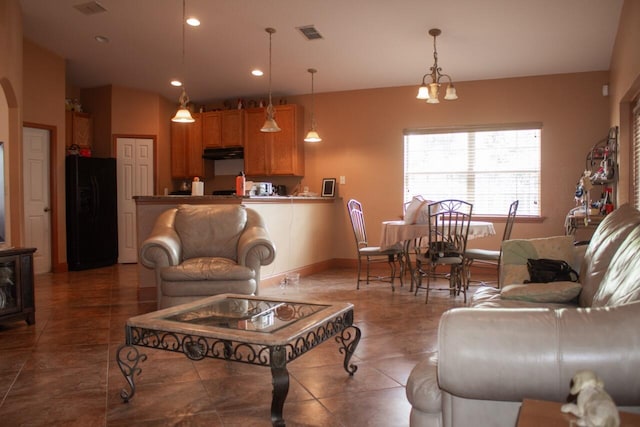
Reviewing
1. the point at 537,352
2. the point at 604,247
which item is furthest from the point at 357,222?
the point at 537,352

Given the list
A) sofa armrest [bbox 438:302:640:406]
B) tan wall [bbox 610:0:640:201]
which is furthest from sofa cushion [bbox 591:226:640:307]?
tan wall [bbox 610:0:640:201]

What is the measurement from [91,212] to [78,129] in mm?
1267

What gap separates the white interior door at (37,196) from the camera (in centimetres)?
609

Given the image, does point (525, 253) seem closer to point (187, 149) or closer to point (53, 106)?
point (53, 106)

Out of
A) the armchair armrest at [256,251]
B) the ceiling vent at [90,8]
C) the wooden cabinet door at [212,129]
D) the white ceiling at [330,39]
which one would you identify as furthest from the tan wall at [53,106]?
the armchair armrest at [256,251]

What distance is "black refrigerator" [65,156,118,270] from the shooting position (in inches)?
258

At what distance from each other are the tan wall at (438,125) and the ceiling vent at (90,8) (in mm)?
3363

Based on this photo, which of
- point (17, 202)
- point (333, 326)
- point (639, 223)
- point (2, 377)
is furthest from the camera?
point (17, 202)

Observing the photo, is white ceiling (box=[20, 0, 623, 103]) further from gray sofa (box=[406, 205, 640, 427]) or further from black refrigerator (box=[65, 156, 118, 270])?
gray sofa (box=[406, 205, 640, 427])

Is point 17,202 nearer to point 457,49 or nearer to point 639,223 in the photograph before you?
point 457,49

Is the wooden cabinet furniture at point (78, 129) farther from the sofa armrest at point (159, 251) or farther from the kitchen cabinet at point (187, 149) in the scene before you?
the sofa armrest at point (159, 251)

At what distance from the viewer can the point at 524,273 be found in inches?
114

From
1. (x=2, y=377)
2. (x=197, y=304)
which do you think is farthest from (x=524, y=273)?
(x=2, y=377)

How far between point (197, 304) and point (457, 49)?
13.7 feet
